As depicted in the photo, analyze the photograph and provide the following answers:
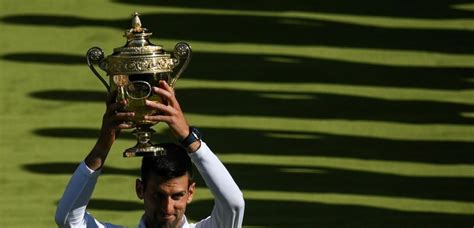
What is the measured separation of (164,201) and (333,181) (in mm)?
2752

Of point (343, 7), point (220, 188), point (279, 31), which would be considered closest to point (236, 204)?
point (220, 188)

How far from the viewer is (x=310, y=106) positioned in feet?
27.1

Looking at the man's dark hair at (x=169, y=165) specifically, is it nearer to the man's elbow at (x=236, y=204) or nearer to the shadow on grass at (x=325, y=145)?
the man's elbow at (x=236, y=204)

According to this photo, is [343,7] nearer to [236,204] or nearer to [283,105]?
[283,105]

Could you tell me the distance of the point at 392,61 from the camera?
27.6 feet

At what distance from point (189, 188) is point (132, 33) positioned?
460 millimetres

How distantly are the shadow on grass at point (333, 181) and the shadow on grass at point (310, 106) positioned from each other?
0.88 ft

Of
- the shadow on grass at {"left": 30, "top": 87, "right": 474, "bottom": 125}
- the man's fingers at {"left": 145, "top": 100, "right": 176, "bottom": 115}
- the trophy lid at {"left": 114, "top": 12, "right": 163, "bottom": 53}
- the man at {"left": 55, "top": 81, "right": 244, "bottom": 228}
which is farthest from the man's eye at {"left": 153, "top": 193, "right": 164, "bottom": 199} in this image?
the shadow on grass at {"left": 30, "top": 87, "right": 474, "bottom": 125}

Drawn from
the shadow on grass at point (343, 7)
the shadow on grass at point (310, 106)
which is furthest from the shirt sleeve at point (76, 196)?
the shadow on grass at point (343, 7)

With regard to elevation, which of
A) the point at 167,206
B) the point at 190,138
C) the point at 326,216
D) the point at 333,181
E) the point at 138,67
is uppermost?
the point at 138,67

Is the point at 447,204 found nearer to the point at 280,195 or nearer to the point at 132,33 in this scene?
the point at 280,195

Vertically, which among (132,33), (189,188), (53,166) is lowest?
(53,166)

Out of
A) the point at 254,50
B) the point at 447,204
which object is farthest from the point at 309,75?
the point at 447,204

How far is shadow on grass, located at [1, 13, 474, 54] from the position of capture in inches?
332
